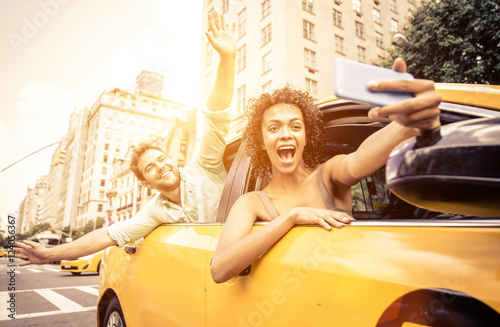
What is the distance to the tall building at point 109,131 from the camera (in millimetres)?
85825

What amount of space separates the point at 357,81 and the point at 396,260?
56 cm

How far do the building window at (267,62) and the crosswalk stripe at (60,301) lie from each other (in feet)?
54.7

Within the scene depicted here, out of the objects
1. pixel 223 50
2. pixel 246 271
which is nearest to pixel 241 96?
pixel 223 50

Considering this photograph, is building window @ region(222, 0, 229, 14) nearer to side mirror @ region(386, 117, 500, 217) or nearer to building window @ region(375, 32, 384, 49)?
building window @ region(375, 32, 384, 49)

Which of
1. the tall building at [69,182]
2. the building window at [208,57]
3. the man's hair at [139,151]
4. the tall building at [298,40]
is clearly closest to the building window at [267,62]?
the tall building at [298,40]

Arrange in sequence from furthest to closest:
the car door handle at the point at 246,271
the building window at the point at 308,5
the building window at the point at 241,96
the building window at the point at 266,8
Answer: the building window at the point at 241,96
the building window at the point at 266,8
the building window at the point at 308,5
the car door handle at the point at 246,271

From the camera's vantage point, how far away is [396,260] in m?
0.94

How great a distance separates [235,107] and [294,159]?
2149 cm

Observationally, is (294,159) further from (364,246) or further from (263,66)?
(263,66)

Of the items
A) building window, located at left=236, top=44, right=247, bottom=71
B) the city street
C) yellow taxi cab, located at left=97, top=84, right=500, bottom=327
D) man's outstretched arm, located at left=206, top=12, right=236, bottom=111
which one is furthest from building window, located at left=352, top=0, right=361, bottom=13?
yellow taxi cab, located at left=97, top=84, right=500, bottom=327

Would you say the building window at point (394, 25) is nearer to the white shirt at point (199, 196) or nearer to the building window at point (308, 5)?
the building window at point (308, 5)

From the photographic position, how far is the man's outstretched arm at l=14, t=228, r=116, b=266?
246 centimetres

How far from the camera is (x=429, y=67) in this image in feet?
40.9

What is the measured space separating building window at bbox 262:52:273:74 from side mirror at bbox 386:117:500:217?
21.3 m
